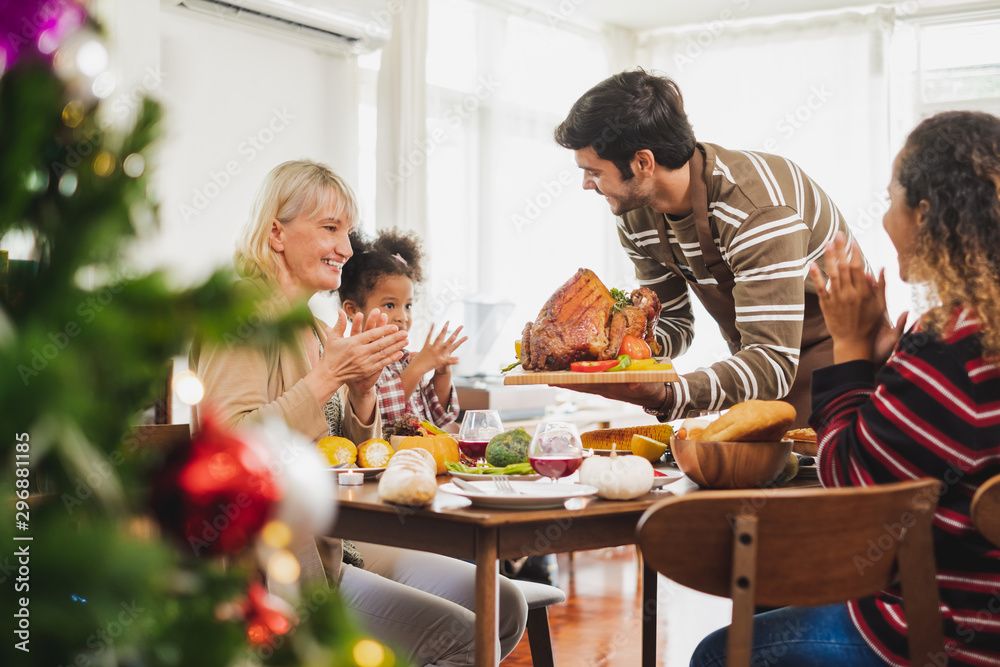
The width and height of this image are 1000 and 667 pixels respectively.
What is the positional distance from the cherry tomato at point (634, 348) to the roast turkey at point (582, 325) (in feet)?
0.04

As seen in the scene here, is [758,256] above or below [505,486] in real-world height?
above

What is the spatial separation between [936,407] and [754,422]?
13.7 inches

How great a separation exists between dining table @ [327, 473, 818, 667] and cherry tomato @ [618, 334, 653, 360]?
0.57 m

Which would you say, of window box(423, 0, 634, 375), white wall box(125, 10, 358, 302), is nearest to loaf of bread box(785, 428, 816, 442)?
white wall box(125, 10, 358, 302)

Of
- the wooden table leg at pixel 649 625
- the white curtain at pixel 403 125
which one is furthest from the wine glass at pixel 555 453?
the white curtain at pixel 403 125

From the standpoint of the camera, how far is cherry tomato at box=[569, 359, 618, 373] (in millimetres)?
1984

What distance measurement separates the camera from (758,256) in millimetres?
2195

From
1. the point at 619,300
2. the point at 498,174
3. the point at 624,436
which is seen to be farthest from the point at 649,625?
the point at 498,174

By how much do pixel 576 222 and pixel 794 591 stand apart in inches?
206

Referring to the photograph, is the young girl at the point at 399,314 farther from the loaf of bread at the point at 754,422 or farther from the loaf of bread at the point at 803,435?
the loaf of bread at the point at 754,422

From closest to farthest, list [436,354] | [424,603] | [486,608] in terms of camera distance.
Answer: [486,608], [424,603], [436,354]

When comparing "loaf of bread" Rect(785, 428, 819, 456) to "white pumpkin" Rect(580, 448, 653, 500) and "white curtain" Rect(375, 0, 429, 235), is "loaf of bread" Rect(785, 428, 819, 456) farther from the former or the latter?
"white curtain" Rect(375, 0, 429, 235)

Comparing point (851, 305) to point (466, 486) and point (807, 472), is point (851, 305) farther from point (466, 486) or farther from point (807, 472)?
point (466, 486)

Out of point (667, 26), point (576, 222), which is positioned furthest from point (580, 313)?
point (667, 26)
